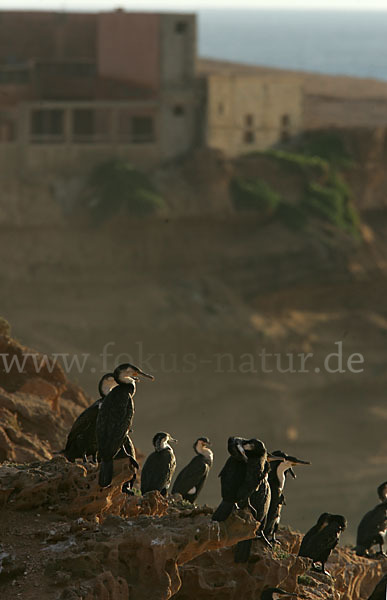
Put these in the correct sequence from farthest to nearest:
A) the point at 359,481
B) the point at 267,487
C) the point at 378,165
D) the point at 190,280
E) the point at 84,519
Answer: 1. the point at 378,165
2. the point at 190,280
3. the point at 359,481
4. the point at 267,487
5. the point at 84,519

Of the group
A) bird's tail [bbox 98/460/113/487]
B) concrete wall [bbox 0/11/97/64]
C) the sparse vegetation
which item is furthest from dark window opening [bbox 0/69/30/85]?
bird's tail [bbox 98/460/113/487]

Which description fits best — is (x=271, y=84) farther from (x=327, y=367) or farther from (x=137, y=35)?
(x=327, y=367)

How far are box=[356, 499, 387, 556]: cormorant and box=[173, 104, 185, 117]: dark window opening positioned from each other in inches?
1394

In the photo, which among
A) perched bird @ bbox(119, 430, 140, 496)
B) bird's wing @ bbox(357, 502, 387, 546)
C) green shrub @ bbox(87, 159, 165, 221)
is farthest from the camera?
green shrub @ bbox(87, 159, 165, 221)

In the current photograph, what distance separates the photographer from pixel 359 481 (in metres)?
50.6

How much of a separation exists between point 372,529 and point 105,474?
6.50 m

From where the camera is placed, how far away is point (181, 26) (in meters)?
52.2

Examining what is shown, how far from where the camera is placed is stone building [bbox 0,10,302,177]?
5212cm

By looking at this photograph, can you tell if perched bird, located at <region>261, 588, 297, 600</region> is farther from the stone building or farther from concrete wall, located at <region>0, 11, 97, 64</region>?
concrete wall, located at <region>0, 11, 97, 64</region>

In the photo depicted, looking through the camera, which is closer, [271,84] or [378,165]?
[271,84]

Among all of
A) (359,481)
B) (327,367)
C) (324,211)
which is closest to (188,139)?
(324,211)

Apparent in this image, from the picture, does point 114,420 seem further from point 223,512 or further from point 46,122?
point 46,122

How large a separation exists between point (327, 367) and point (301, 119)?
37.4 ft

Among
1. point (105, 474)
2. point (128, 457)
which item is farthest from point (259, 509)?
point (105, 474)
